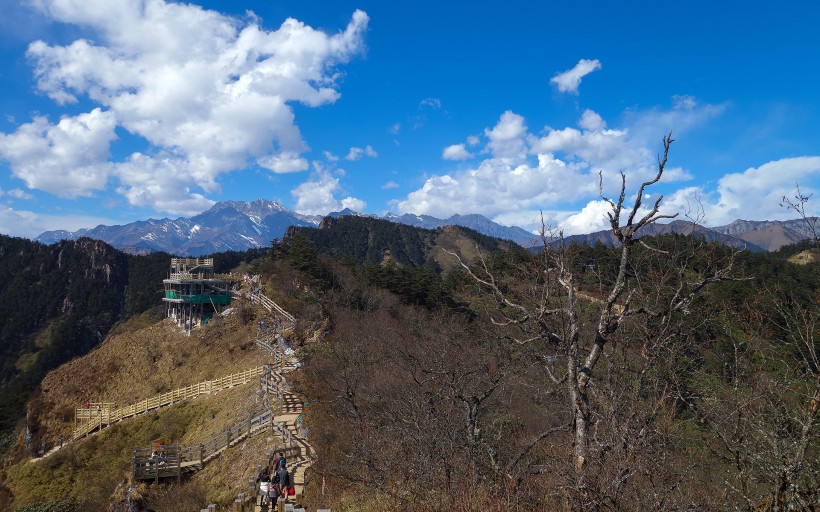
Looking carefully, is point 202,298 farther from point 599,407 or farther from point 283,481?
point 599,407

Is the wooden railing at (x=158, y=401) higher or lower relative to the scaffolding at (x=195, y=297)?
lower

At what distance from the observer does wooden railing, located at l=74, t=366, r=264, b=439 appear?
97.8 feet

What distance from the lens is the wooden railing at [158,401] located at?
2980 cm

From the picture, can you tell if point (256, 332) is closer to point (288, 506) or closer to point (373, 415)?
point (373, 415)

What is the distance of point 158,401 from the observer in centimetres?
3089

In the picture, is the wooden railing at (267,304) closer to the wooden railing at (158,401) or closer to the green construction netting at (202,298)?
the green construction netting at (202,298)

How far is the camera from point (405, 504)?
7.97 meters

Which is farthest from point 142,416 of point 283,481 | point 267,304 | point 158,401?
point 283,481

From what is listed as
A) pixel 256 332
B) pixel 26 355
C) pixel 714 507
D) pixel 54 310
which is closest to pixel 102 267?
pixel 54 310

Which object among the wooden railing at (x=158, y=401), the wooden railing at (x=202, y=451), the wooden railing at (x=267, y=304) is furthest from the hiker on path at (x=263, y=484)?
the wooden railing at (x=267, y=304)

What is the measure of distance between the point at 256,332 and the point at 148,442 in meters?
11.0

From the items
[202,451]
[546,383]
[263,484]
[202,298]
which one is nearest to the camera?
[263,484]

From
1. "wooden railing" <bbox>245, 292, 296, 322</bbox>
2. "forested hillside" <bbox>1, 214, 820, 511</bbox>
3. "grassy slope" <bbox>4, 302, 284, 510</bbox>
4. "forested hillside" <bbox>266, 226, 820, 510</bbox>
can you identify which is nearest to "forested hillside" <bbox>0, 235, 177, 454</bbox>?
"grassy slope" <bbox>4, 302, 284, 510</bbox>

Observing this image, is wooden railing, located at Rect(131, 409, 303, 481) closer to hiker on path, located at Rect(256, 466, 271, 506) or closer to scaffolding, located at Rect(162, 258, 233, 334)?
hiker on path, located at Rect(256, 466, 271, 506)
